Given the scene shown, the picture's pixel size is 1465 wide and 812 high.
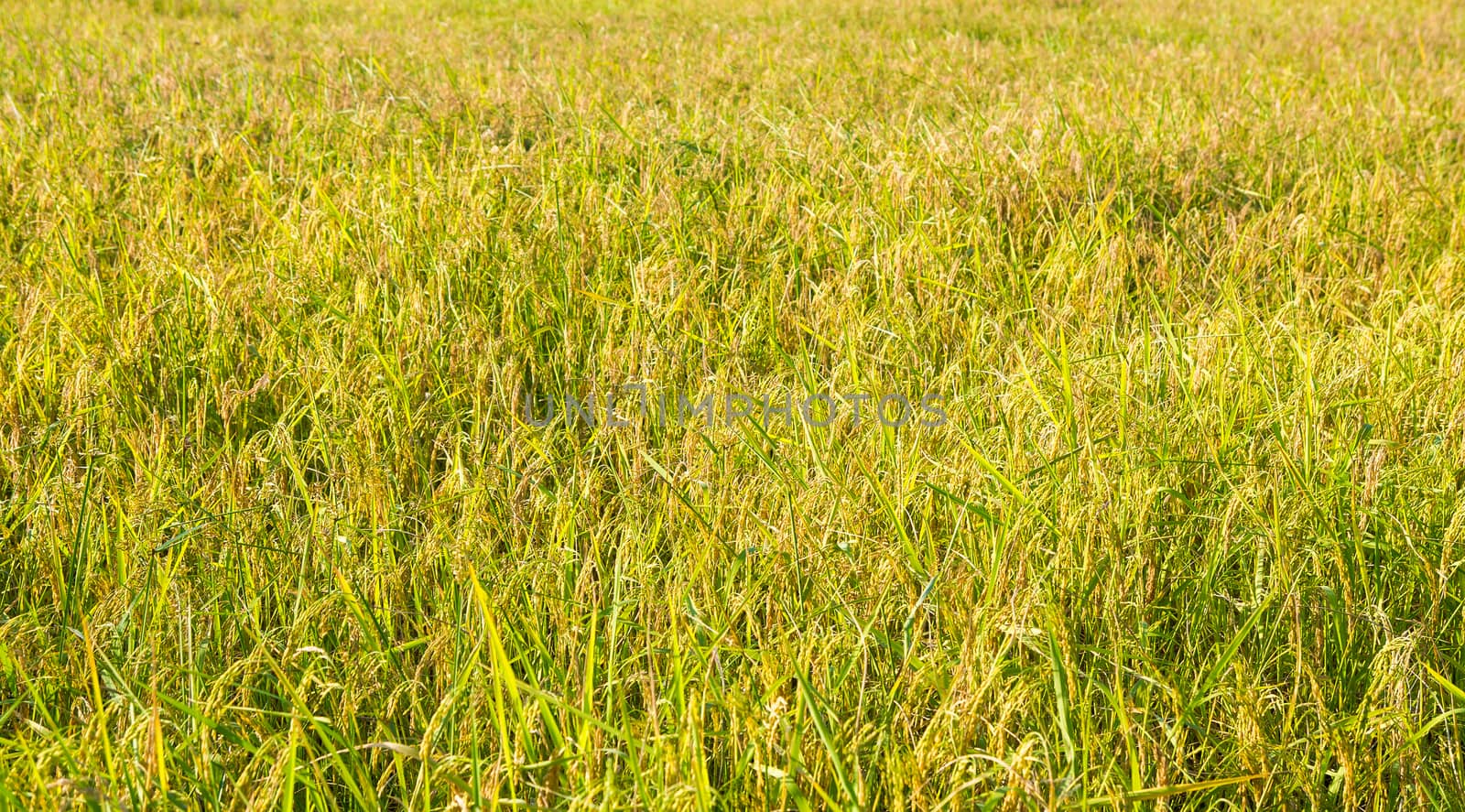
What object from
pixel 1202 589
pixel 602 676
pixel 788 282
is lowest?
pixel 602 676

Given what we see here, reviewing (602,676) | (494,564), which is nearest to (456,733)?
(602,676)

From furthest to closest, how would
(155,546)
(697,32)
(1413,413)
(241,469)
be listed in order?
(697,32), (1413,413), (241,469), (155,546)

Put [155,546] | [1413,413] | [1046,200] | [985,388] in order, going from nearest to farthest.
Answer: [155,546] < [1413,413] < [985,388] < [1046,200]

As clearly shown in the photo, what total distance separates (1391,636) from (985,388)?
3.33ft

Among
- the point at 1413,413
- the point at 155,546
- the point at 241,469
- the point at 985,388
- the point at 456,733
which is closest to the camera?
the point at 456,733

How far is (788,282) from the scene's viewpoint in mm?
2873

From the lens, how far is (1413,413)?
7.80 ft

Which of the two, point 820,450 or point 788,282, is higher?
point 788,282

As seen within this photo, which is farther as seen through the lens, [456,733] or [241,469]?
[241,469]

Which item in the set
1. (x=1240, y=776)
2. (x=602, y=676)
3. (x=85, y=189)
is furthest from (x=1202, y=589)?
(x=85, y=189)

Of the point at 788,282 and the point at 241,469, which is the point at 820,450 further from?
the point at 241,469

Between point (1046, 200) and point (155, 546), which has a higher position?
point (1046, 200)

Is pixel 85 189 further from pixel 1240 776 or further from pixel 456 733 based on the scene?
pixel 1240 776

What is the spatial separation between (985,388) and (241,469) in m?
1.65
